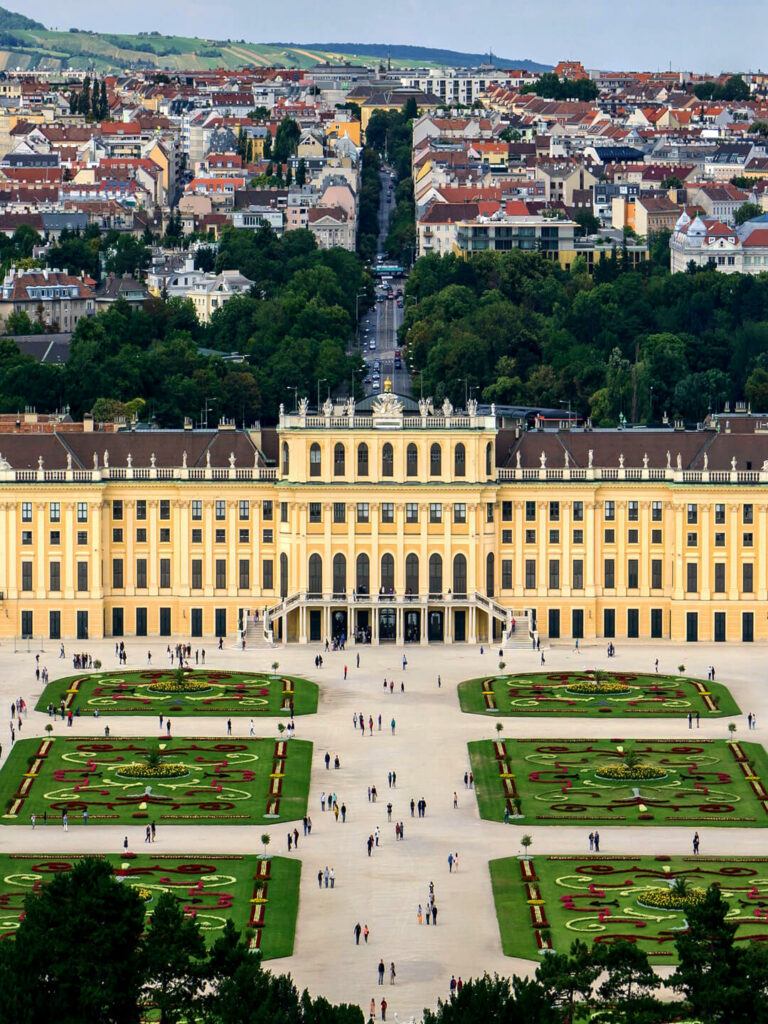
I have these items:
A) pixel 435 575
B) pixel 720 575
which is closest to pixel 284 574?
pixel 435 575

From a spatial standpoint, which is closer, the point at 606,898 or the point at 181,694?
the point at 606,898

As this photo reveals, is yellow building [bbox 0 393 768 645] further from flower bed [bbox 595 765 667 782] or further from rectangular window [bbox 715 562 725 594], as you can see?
flower bed [bbox 595 765 667 782]

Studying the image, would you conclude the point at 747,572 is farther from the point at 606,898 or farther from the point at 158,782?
A: the point at 606,898

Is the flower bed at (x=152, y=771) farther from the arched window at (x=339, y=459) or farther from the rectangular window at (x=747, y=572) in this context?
the rectangular window at (x=747, y=572)

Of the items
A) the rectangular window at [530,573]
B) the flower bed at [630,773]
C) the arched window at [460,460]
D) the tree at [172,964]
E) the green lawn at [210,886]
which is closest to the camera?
the tree at [172,964]

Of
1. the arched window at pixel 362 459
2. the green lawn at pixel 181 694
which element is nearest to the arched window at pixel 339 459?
the arched window at pixel 362 459
